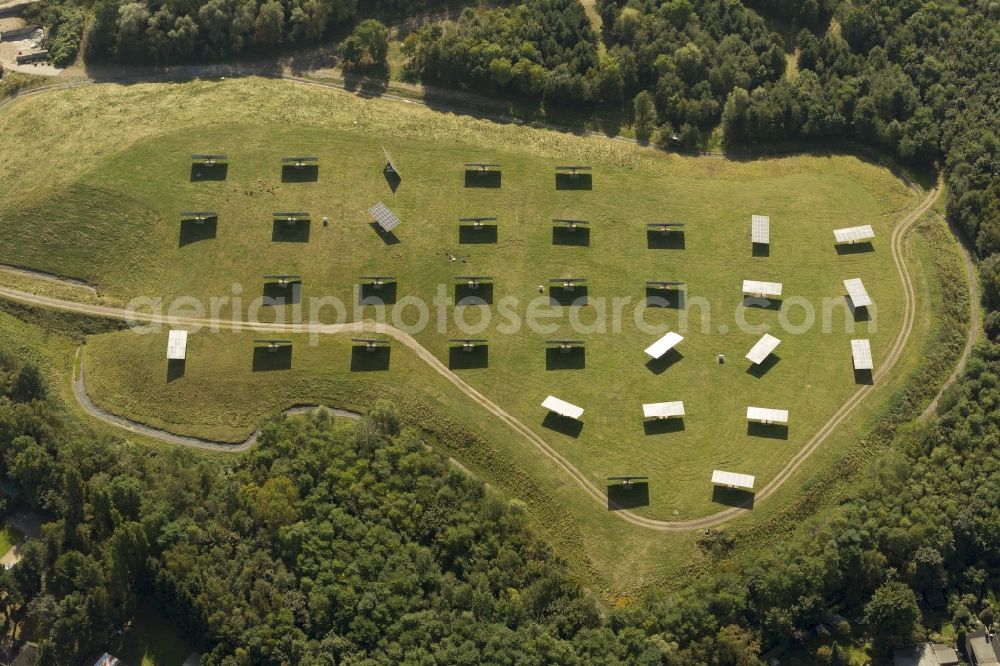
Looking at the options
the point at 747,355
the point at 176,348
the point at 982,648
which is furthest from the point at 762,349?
the point at 176,348

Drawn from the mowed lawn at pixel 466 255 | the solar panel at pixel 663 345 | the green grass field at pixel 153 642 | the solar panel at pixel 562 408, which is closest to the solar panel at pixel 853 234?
the mowed lawn at pixel 466 255

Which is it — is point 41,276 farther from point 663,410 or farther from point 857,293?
point 857,293

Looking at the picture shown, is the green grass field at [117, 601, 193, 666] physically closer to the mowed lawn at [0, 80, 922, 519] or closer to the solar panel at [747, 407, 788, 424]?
the mowed lawn at [0, 80, 922, 519]

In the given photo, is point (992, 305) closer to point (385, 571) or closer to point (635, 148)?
point (635, 148)

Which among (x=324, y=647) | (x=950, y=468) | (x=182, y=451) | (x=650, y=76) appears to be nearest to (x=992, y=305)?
(x=950, y=468)

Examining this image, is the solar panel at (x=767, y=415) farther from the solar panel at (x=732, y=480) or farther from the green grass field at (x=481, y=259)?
the solar panel at (x=732, y=480)

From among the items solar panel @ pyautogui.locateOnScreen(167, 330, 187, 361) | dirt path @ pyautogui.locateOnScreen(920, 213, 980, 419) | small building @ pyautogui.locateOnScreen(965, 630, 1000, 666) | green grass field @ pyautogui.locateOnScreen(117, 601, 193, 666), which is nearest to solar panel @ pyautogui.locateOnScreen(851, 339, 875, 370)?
dirt path @ pyautogui.locateOnScreen(920, 213, 980, 419)
